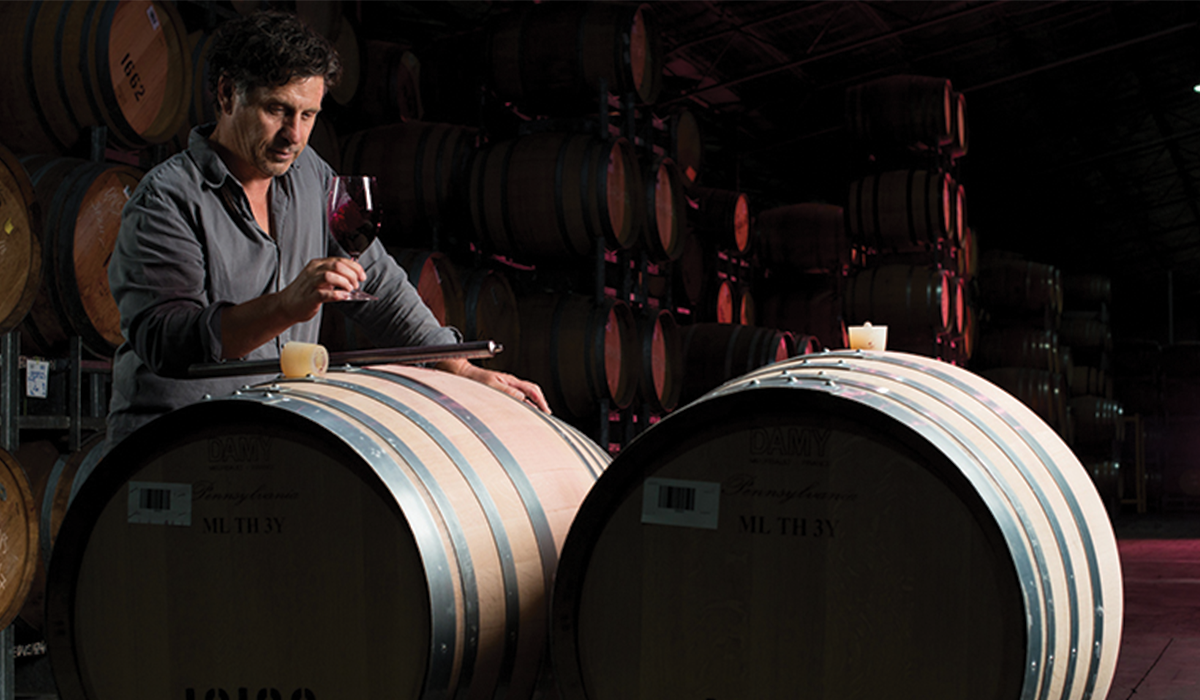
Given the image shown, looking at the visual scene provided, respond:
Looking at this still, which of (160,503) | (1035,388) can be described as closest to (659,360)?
(160,503)

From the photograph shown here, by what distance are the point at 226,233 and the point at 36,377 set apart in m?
2.59

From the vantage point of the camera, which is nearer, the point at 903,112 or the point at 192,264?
the point at 192,264

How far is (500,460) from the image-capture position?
1942 mm

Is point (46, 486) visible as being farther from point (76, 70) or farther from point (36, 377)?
point (76, 70)

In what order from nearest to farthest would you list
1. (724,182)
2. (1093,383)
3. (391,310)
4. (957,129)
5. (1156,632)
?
(391,310) < (1156,632) < (957,129) < (1093,383) < (724,182)

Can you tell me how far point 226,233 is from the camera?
2.10 metres

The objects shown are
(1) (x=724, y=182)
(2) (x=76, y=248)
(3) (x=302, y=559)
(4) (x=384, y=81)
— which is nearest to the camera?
(3) (x=302, y=559)

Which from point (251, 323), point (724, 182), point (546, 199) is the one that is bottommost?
point (251, 323)

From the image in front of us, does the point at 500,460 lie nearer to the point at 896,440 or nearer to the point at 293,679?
the point at 293,679

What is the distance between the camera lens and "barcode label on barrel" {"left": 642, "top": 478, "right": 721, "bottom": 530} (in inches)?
62.2

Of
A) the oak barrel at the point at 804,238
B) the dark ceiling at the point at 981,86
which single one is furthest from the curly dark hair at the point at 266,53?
the oak barrel at the point at 804,238

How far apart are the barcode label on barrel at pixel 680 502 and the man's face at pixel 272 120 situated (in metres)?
1.00

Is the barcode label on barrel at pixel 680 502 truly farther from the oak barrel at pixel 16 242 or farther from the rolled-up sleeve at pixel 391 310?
the oak barrel at pixel 16 242

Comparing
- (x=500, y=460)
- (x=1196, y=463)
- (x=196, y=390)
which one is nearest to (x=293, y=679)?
(x=500, y=460)
